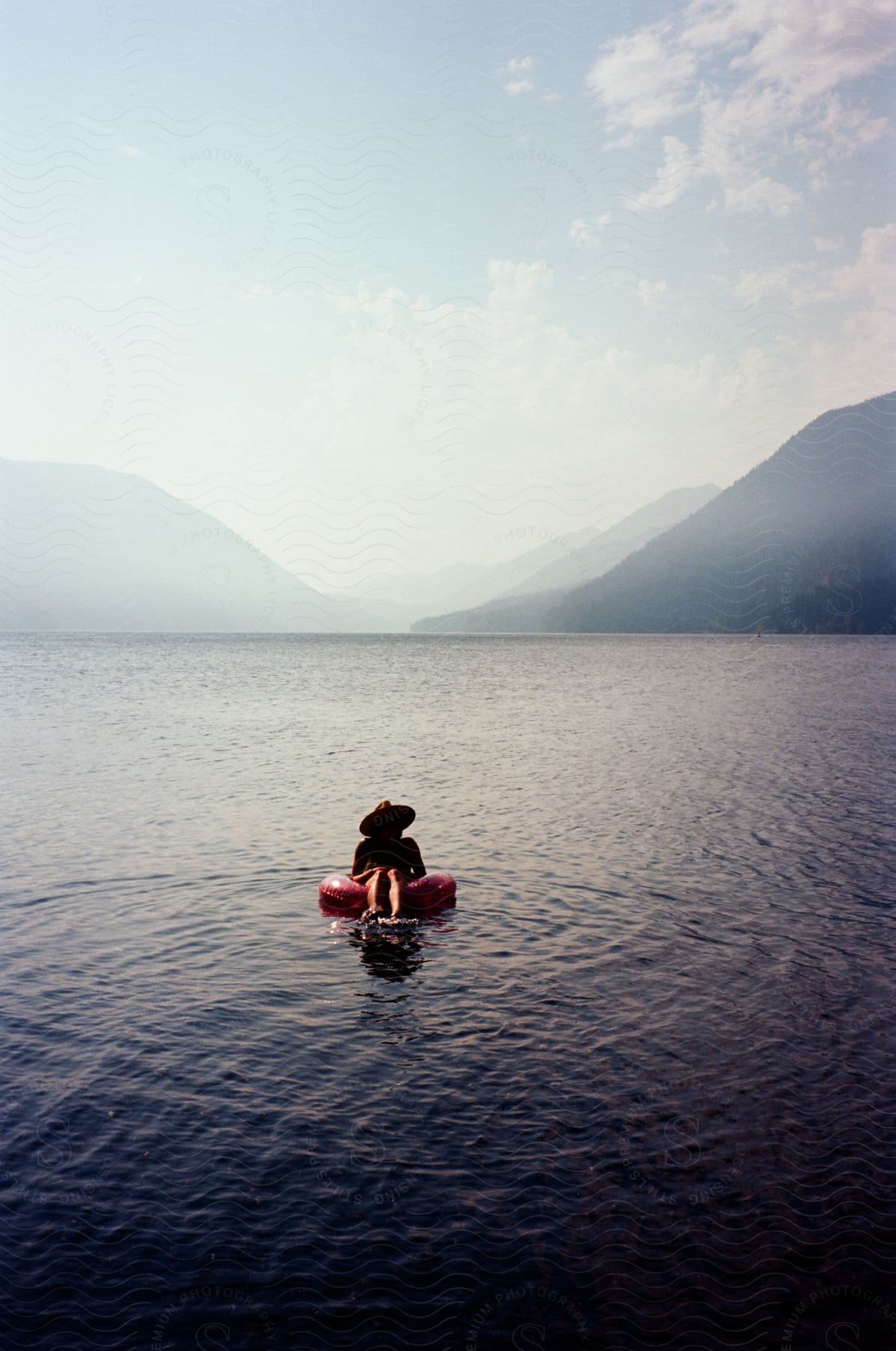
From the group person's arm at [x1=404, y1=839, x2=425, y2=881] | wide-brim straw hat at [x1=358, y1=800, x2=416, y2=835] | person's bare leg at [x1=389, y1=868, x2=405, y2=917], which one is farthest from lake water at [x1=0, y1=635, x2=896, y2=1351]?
wide-brim straw hat at [x1=358, y1=800, x2=416, y2=835]

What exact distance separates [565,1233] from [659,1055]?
5.13 m

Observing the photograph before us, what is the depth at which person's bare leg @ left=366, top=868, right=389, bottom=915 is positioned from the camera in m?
23.3

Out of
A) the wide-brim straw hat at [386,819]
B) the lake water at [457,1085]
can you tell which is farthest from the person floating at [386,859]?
the lake water at [457,1085]

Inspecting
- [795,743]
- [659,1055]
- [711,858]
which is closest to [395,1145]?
[659,1055]

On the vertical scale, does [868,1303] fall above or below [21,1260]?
below

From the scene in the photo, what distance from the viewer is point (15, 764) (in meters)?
48.8

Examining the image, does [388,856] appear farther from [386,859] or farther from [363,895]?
[363,895]

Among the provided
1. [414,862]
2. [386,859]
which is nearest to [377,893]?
[386,859]

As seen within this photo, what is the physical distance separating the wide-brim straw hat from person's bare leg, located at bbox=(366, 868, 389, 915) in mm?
1255

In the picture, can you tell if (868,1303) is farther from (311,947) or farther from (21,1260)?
(311,947)

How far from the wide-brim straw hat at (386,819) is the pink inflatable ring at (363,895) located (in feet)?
4.79

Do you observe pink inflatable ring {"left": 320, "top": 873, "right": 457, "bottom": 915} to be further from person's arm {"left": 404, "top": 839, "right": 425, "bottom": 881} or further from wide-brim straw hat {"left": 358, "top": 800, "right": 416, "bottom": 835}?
wide-brim straw hat {"left": 358, "top": 800, "right": 416, "bottom": 835}

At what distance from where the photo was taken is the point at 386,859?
2481 cm

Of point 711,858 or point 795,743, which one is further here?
point 795,743
